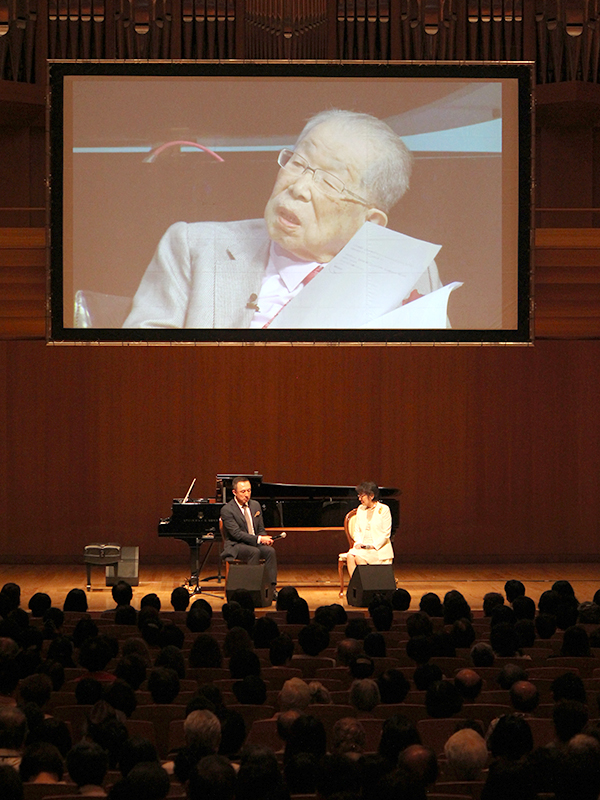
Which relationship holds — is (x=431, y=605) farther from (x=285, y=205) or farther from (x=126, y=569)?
(x=285, y=205)

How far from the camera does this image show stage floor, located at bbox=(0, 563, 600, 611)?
31.3 ft

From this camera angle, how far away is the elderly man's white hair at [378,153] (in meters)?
11.3

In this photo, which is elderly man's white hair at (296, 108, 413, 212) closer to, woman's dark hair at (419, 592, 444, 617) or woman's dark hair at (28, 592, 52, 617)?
woman's dark hair at (419, 592, 444, 617)

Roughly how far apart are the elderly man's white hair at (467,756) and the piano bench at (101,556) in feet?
22.4

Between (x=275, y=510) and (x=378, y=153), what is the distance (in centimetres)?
415

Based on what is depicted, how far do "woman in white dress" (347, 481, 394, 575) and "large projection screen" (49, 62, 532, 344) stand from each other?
2647mm

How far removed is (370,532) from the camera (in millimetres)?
9141

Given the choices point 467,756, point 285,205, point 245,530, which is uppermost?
point 285,205

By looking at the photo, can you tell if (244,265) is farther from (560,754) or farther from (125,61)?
(560,754)

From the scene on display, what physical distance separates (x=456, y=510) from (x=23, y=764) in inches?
351

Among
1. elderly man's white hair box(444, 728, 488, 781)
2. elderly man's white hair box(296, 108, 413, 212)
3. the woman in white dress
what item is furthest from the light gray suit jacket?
elderly man's white hair box(444, 728, 488, 781)

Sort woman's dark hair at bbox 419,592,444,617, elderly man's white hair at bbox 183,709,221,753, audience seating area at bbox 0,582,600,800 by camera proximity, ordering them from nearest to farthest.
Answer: audience seating area at bbox 0,582,600,800
elderly man's white hair at bbox 183,709,221,753
woman's dark hair at bbox 419,592,444,617

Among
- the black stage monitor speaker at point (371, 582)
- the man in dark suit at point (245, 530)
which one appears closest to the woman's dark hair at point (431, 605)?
the black stage monitor speaker at point (371, 582)

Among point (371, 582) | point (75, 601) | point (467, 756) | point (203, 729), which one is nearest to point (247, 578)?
point (371, 582)
